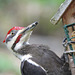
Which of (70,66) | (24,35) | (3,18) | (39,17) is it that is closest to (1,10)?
(3,18)

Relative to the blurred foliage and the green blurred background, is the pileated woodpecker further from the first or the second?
the blurred foliage

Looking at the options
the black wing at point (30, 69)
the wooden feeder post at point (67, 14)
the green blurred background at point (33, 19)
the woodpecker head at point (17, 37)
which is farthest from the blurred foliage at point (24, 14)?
the wooden feeder post at point (67, 14)

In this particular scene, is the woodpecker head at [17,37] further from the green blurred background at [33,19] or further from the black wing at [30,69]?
the green blurred background at [33,19]

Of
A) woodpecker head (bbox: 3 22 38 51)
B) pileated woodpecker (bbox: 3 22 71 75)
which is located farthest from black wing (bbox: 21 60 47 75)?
woodpecker head (bbox: 3 22 38 51)

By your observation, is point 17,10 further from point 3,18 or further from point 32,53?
point 32,53

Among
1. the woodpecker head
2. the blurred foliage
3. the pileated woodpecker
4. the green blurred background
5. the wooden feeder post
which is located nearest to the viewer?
the wooden feeder post

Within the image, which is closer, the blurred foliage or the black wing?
the black wing

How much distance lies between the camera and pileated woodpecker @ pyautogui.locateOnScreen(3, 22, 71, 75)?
10.6 feet

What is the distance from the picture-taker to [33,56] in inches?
132

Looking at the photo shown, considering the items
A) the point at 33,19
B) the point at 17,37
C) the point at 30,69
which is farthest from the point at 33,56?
the point at 33,19

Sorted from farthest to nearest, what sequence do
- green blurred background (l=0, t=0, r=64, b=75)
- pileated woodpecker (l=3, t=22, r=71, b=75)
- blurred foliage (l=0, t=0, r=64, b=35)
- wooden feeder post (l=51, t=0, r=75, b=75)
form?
blurred foliage (l=0, t=0, r=64, b=35)
green blurred background (l=0, t=0, r=64, b=75)
pileated woodpecker (l=3, t=22, r=71, b=75)
wooden feeder post (l=51, t=0, r=75, b=75)

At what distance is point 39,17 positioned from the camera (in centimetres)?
972

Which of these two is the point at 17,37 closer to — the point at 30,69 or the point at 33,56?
the point at 33,56

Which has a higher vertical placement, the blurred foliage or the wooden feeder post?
the blurred foliage
